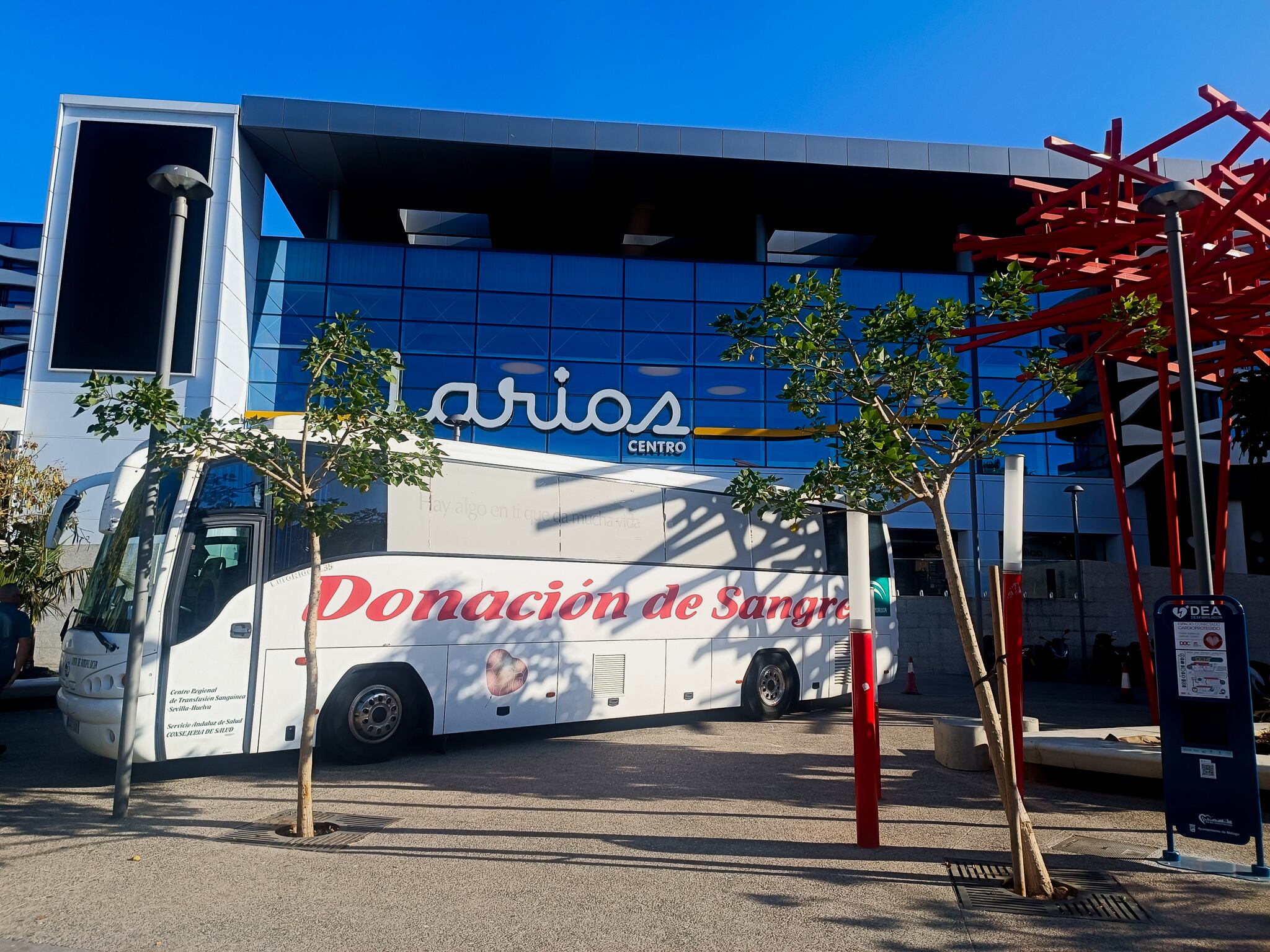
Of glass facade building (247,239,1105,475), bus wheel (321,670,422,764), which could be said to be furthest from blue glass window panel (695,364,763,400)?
bus wheel (321,670,422,764)

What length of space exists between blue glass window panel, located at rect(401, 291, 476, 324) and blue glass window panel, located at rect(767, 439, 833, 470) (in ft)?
35.8

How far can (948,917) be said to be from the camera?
16.6 feet

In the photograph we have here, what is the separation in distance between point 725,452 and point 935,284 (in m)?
9.71

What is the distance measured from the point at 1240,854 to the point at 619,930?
465cm

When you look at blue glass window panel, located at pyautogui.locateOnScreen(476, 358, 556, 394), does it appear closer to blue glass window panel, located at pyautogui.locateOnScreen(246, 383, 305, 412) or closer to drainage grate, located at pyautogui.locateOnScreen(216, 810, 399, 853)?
blue glass window panel, located at pyautogui.locateOnScreen(246, 383, 305, 412)

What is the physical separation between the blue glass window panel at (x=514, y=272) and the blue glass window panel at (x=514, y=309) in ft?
0.90

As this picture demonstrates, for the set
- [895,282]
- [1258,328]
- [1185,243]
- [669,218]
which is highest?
[669,218]

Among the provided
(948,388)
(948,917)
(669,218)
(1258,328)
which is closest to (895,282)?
(669,218)

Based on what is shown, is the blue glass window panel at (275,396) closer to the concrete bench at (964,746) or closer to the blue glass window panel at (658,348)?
the blue glass window panel at (658,348)

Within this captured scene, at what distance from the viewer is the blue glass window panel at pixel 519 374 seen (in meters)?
30.3

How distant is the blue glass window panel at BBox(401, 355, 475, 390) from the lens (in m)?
30.0

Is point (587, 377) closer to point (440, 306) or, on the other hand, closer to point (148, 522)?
point (440, 306)

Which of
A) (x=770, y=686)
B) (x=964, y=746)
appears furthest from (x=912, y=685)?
(x=964, y=746)

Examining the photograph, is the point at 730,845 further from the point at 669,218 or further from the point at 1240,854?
the point at 669,218
